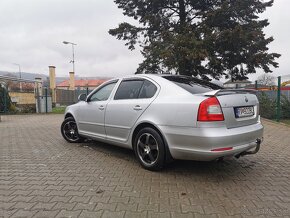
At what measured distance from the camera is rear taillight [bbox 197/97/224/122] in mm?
3256

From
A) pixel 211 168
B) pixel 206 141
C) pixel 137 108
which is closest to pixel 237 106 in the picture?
pixel 206 141

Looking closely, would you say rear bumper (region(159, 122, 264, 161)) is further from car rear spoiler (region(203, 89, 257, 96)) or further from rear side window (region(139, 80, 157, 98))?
rear side window (region(139, 80, 157, 98))

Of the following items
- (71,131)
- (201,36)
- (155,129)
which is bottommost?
(71,131)

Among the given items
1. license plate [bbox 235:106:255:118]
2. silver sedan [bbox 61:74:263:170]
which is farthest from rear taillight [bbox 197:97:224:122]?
license plate [bbox 235:106:255:118]

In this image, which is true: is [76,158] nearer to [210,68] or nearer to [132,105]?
[132,105]

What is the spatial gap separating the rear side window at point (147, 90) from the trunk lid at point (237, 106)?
958mm

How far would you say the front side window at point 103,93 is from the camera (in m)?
5.00

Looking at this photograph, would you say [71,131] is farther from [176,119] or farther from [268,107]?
[268,107]

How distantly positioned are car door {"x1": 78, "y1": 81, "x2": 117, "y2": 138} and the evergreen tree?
831 cm

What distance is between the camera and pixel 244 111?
Result: 364 centimetres

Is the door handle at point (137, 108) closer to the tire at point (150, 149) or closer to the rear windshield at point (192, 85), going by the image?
Answer: the tire at point (150, 149)

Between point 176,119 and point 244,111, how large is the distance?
107 cm

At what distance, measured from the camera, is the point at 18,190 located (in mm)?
3230

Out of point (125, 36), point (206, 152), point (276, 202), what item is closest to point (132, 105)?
point (206, 152)
